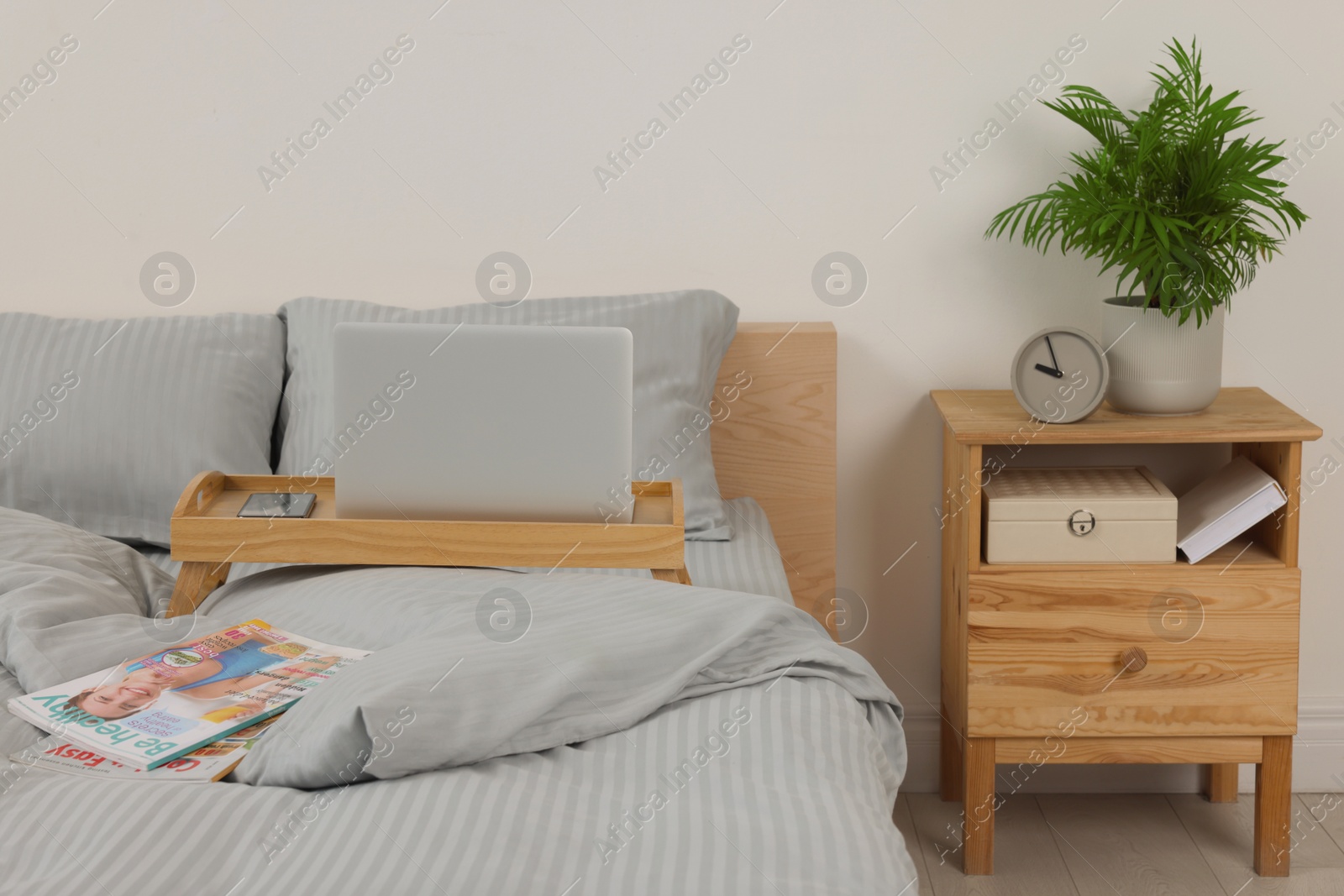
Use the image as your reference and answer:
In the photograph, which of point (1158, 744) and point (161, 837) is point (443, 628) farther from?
point (1158, 744)

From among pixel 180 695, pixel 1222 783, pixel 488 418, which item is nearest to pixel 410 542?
pixel 488 418

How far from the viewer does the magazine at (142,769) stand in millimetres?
957

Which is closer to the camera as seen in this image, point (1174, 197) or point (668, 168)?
point (1174, 197)

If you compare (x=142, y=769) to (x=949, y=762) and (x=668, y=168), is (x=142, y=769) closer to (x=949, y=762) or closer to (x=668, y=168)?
(x=668, y=168)


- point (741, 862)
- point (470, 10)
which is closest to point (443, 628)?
point (741, 862)

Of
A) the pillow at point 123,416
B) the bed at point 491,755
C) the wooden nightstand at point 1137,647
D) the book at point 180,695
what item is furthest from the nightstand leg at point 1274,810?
the pillow at point 123,416

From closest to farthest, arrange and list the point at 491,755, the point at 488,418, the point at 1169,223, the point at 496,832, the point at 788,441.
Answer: the point at 496,832, the point at 491,755, the point at 488,418, the point at 1169,223, the point at 788,441

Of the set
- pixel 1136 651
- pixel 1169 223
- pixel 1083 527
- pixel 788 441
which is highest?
pixel 1169 223

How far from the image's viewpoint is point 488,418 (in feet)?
4.24

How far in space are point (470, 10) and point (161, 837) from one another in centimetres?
159

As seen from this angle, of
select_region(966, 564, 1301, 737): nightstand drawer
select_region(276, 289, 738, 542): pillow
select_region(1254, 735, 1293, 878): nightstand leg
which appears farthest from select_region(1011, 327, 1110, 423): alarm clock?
select_region(1254, 735, 1293, 878): nightstand leg

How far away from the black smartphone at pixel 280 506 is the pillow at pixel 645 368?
327mm

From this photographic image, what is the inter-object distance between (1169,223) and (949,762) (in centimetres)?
103

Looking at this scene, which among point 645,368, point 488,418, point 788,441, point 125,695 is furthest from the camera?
point 788,441
